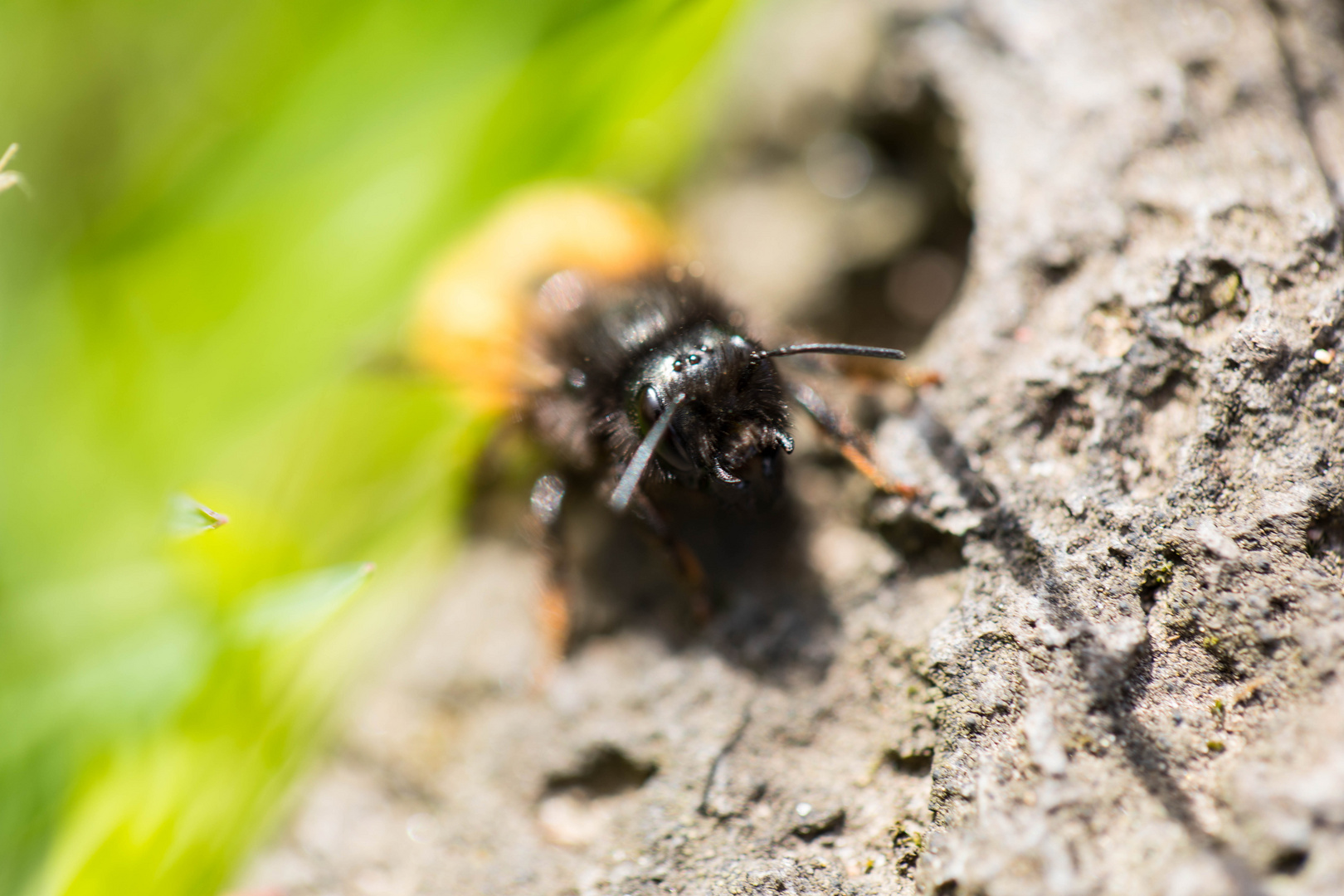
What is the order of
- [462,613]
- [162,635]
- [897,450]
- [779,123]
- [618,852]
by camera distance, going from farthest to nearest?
[779,123] → [462,613] → [162,635] → [897,450] → [618,852]

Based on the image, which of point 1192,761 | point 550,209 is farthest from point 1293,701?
point 550,209

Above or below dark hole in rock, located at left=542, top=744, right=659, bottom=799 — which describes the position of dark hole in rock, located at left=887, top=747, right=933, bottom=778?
below

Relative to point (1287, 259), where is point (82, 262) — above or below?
above

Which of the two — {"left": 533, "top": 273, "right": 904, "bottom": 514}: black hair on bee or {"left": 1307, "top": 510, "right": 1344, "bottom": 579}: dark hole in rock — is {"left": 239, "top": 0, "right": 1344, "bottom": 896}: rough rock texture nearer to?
{"left": 1307, "top": 510, "right": 1344, "bottom": 579}: dark hole in rock

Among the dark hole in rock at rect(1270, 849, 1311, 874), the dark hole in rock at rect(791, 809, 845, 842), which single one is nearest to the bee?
the dark hole in rock at rect(791, 809, 845, 842)

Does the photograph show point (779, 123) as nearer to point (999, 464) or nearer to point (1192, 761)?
point (999, 464)

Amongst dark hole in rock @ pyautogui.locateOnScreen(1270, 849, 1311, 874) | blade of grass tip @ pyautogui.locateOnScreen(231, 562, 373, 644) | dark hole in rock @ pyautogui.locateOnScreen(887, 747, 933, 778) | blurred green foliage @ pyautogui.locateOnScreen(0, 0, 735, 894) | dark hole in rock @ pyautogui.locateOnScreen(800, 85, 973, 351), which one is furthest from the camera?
dark hole in rock @ pyautogui.locateOnScreen(800, 85, 973, 351)

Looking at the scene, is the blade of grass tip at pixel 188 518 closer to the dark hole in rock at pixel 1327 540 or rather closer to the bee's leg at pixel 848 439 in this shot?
the bee's leg at pixel 848 439

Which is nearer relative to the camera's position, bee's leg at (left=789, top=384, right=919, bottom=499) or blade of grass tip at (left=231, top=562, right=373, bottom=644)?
blade of grass tip at (left=231, top=562, right=373, bottom=644)
